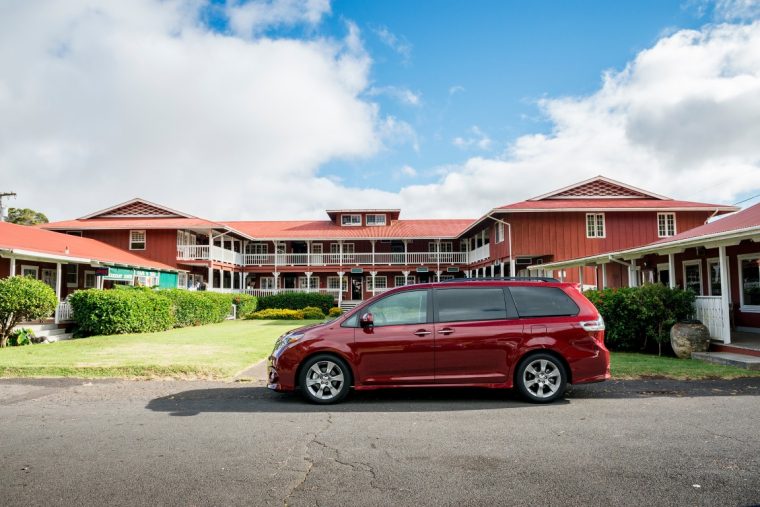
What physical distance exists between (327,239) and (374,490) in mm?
33645

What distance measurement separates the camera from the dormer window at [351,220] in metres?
40.4

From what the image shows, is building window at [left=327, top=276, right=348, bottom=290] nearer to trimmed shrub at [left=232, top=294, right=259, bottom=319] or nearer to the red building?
the red building

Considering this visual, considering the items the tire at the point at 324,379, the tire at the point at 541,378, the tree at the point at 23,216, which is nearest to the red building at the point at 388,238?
the tire at the point at 541,378

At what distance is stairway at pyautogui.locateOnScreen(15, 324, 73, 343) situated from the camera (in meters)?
16.8

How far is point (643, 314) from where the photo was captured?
11.6m

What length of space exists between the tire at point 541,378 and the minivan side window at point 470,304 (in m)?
0.70

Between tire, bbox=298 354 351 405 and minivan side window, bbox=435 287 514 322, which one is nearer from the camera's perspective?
tire, bbox=298 354 351 405

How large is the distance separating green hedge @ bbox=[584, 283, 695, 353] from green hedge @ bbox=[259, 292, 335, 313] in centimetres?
2135

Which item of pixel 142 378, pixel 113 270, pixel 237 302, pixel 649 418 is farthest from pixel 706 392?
pixel 237 302

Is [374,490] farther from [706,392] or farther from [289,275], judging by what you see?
[289,275]

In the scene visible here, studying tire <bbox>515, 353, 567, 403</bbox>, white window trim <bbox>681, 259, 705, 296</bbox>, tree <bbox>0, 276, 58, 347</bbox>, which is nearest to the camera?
tire <bbox>515, 353, 567, 403</bbox>

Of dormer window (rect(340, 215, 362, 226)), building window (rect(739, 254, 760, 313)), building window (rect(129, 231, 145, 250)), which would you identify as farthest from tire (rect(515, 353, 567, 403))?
dormer window (rect(340, 215, 362, 226))

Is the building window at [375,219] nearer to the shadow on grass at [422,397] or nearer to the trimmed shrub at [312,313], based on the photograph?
the trimmed shrub at [312,313]

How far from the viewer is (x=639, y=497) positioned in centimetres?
363
